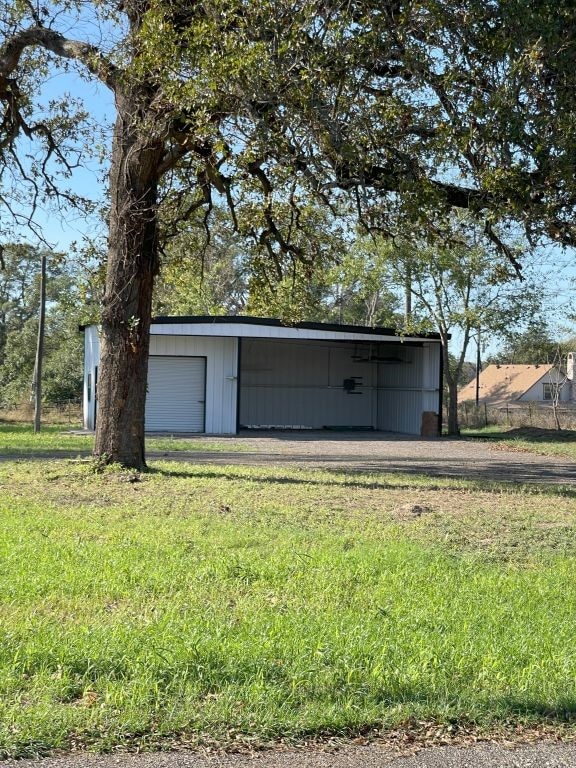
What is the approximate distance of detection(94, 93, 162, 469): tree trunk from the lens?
13.1m

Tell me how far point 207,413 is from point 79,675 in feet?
80.9

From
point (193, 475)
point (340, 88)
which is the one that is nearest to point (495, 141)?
point (340, 88)

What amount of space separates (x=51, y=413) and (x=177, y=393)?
12.5 m

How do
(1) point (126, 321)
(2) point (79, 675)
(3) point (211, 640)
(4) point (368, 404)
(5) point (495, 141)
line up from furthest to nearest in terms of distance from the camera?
(4) point (368, 404) → (1) point (126, 321) → (5) point (495, 141) → (3) point (211, 640) → (2) point (79, 675)

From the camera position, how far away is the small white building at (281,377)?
28.9 m

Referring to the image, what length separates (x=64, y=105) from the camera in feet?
48.6

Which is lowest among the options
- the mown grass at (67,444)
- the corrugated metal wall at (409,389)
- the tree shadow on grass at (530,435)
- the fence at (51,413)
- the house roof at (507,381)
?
the mown grass at (67,444)

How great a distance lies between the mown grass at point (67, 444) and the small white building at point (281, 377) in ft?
9.76

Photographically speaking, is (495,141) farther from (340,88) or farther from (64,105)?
(64,105)

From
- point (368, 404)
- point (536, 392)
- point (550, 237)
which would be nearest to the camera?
point (550, 237)

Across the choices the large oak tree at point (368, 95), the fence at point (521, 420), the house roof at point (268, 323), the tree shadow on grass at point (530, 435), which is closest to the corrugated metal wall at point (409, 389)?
the house roof at point (268, 323)

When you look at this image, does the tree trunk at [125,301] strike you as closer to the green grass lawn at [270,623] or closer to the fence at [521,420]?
the green grass lawn at [270,623]

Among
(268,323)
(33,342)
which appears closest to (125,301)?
(268,323)

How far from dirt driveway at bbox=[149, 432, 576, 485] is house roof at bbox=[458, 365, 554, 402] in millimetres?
33833
